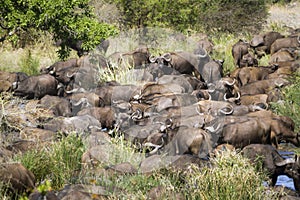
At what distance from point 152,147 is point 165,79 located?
7.72m

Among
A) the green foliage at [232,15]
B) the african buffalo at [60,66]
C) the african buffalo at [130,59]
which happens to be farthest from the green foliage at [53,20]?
the green foliage at [232,15]

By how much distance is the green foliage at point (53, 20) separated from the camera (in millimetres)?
18500

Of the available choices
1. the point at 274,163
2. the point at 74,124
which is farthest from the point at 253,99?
the point at 274,163

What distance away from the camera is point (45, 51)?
27641 millimetres

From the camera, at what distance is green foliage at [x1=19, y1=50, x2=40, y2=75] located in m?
24.4

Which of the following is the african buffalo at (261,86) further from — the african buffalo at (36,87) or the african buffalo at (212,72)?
the african buffalo at (36,87)

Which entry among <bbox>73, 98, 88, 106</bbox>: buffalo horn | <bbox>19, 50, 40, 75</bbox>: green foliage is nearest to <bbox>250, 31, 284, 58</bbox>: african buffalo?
<bbox>19, 50, 40, 75</bbox>: green foliage

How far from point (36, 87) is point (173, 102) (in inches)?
210

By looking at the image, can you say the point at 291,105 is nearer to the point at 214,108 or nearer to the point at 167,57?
the point at 214,108

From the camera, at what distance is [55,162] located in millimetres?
11305

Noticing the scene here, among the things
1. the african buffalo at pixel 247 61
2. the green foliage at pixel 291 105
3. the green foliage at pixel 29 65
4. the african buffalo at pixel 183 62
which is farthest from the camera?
the african buffalo at pixel 247 61

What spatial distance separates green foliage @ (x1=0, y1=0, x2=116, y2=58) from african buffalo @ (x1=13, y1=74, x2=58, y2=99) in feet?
5.74

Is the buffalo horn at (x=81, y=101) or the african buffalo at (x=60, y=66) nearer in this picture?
the buffalo horn at (x=81, y=101)

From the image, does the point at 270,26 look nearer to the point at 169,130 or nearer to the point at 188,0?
the point at 188,0
